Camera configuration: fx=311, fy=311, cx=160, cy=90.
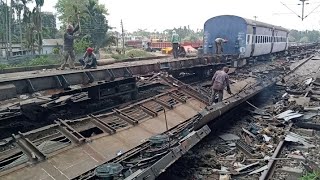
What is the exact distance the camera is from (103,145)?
5746mm

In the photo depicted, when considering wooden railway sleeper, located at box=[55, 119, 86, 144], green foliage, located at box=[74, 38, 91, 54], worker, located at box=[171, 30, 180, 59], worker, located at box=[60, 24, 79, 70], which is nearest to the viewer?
wooden railway sleeper, located at box=[55, 119, 86, 144]

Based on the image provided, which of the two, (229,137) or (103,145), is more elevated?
(103,145)

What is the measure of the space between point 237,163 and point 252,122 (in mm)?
3677

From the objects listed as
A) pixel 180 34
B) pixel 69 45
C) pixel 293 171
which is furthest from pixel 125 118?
pixel 180 34

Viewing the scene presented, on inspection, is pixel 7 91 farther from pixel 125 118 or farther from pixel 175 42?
pixel 175 42

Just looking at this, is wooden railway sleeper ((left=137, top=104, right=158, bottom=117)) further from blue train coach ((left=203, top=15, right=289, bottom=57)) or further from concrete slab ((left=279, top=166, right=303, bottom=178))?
blue train coach ((left=203, top=15, right=289, bottom=57))

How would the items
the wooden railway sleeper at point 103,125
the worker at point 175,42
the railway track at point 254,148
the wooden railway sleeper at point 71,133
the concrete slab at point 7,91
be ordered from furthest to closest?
the worker at point 175,42 < the railway track at point 254,148 < the wooden railway sleeper at point 103,125 < the concrete slab at point 7,91 < the wooden railway sleeper at point 71,133

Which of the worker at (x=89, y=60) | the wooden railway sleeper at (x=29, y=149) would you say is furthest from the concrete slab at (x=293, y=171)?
the worker at (x=89, y=60)

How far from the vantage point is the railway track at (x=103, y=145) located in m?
4.66

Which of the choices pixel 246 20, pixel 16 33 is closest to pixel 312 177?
pixel 246 20

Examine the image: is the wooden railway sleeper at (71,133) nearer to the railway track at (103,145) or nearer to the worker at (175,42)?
the railway track at (103,145)

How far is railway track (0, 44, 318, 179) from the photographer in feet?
15.3

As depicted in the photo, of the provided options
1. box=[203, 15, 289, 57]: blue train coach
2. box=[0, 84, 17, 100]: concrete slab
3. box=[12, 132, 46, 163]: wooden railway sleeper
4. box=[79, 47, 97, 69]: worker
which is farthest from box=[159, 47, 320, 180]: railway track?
box=[203, 15, 289, 57]: blue train coach

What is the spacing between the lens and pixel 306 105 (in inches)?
432
